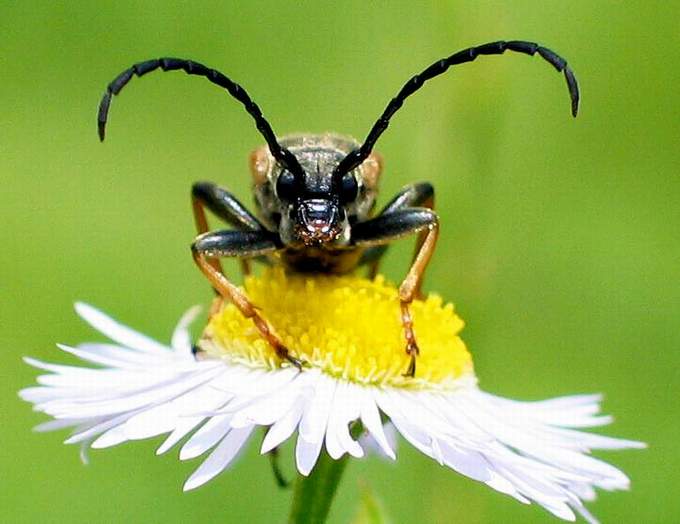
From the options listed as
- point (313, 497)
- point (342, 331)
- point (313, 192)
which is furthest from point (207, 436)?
point (313, 192)

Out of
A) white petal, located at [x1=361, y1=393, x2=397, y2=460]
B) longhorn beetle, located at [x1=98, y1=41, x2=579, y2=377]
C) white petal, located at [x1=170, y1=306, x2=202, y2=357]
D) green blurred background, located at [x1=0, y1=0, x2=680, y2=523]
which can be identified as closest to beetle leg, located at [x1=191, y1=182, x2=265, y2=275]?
longhorn beetle, located at [x1=98, y1=41, x2=579, y2=377]

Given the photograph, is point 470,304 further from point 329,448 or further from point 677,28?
point 677,28

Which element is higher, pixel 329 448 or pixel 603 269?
pixel 603 269

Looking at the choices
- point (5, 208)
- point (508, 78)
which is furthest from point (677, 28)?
point (508, 78)

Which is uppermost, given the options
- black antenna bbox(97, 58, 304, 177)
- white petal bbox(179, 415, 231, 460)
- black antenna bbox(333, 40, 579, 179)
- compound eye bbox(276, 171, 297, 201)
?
black antenna bbox(333, 40, 579, 179)

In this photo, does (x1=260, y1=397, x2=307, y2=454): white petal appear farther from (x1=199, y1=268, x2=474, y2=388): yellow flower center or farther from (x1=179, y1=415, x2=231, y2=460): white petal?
(x1=199, y1=268, x2=474, y2=388): yellow flower center

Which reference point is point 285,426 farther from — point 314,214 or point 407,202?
point 407,202

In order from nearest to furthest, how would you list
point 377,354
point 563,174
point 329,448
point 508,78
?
1. point 329,448
2. point 377,354
3. point 508,78
4. point 563,174
